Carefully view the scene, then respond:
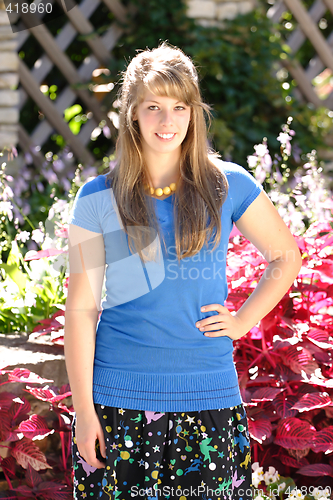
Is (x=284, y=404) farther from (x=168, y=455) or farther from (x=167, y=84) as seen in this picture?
(x=167, y=84)

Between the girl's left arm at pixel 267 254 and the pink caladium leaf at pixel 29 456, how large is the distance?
2.43ft

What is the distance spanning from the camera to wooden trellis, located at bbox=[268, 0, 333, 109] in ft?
13.7

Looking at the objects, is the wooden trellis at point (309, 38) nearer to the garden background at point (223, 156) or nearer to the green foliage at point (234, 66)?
the garden background at point (223, 156)

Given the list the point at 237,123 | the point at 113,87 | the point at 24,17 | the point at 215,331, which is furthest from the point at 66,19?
the point at 215,331

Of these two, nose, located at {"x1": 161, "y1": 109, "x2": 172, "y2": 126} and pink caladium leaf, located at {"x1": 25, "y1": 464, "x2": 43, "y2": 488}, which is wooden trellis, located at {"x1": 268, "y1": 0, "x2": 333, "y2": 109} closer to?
nose, located at {"x1": 161, "y1": 109, "x2": 172, "y2": 126}

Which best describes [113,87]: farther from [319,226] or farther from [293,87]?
[319,226]

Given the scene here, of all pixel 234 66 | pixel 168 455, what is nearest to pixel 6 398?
pixel 168 455

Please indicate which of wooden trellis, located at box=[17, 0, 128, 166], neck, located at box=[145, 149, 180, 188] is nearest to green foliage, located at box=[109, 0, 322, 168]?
wooden trellis, located at box=[17, 0, 128, 166]

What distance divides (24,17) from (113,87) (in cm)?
88

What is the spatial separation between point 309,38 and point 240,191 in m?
3.67

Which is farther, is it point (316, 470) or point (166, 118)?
point (316, 470)

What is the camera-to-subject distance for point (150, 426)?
1.06m

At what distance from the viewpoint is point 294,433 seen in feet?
4.87

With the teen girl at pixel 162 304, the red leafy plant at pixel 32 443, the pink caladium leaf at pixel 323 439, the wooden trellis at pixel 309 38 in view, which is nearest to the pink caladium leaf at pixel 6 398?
the red leafy plant at pixel 32 443
